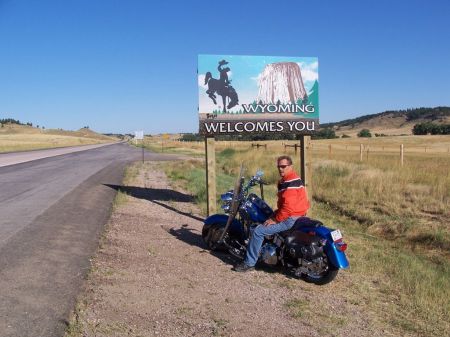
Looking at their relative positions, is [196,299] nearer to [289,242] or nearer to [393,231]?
[289,242]

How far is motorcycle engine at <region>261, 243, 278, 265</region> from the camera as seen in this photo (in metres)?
6.54

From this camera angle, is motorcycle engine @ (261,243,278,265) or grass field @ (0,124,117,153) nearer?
motorcycle engine @ (261,243,278,265)

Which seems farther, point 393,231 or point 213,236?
point 393,231

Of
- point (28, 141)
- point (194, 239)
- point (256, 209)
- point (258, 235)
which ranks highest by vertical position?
point (28, 141)

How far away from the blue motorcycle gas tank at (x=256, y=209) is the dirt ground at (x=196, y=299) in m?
0.76

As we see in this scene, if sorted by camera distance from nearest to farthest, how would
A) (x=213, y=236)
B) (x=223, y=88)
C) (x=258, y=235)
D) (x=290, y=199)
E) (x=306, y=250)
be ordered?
(x=306, y=250), (x=290, y=199), (x=258, y=235), (x=213, y=236), (x=223, y=88)

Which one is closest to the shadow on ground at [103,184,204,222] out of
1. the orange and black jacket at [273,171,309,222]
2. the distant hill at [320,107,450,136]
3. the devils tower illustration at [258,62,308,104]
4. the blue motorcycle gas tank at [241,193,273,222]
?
the devils tower illustration at [258,62,308,104]

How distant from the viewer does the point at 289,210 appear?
251 inches

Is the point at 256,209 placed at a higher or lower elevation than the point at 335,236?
higher

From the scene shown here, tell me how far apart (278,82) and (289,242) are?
195 inches

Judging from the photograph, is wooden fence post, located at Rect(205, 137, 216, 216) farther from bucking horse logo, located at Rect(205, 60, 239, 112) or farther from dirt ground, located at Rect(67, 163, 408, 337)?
dirt ground, located at Rect(67, 163, 408, 337)

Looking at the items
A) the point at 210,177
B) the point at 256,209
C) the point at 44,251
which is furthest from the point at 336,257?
the point at 210,177

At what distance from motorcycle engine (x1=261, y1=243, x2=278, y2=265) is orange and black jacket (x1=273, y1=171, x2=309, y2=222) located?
1.35ft

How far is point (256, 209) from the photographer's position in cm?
691
